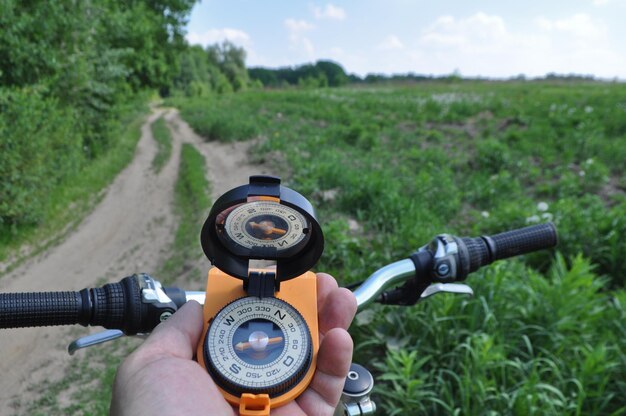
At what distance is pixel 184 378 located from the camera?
1.15 meters

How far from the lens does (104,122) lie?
1009cm

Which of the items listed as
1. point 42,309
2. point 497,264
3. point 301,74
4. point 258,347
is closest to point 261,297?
point 258,347

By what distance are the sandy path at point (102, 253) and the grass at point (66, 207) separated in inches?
6.2

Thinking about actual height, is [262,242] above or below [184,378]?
above

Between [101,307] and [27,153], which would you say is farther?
[27,153]

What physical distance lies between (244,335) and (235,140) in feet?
37.5

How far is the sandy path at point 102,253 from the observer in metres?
3.78

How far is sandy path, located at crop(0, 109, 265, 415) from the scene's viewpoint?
3777 mm

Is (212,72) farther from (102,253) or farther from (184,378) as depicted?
(184,378)

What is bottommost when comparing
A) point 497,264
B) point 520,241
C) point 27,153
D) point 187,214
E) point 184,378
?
point 187,214

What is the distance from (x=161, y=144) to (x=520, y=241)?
1280 cm

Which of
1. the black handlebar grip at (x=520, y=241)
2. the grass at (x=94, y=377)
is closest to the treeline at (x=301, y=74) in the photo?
the grass at (x=94, y=377)

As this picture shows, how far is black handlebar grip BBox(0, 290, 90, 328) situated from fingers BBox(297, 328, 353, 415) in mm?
651

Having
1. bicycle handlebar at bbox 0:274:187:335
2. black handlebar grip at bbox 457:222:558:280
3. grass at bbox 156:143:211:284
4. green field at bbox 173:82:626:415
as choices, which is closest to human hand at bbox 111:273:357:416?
bicycle handlebar at bbox 0:274:187:335
